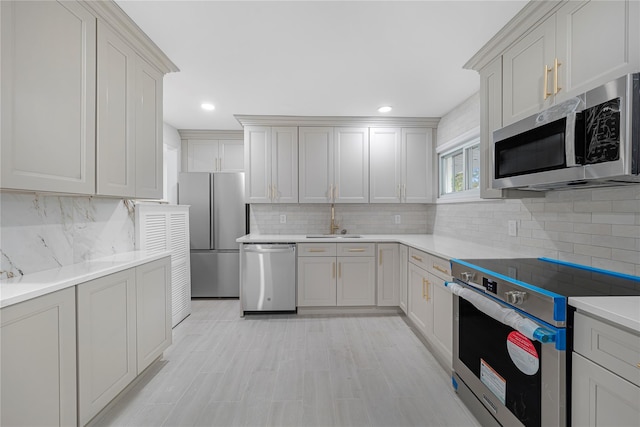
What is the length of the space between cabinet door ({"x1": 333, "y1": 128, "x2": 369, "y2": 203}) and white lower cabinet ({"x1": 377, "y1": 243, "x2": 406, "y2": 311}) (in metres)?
0.79

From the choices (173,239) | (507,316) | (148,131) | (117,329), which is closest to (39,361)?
(117,329)

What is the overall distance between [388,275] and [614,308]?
96.2 inches

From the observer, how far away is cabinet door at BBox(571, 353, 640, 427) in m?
0.88

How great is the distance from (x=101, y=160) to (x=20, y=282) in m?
0.76

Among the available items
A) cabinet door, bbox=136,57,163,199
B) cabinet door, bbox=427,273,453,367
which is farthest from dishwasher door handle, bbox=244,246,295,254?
cabinet door, bbox=427,273,453,367

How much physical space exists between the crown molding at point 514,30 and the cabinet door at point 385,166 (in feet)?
5.21

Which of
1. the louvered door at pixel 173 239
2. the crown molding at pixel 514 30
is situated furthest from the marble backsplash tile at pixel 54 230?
the crown molding at pixel 514 30

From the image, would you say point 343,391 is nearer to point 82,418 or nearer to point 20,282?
point 82,418

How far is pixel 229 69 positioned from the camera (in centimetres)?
245

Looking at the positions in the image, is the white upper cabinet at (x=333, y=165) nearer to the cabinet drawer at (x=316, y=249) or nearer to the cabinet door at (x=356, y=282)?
the cabinet drawer at (x=316, y=249)

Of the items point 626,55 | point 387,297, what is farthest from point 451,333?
point 626,55

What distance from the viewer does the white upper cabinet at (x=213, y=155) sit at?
14.4 ft

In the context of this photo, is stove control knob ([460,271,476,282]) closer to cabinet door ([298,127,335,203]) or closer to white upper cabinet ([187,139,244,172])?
cabinet door ([298,127,335,203])

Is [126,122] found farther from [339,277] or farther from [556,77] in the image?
[556,77]
